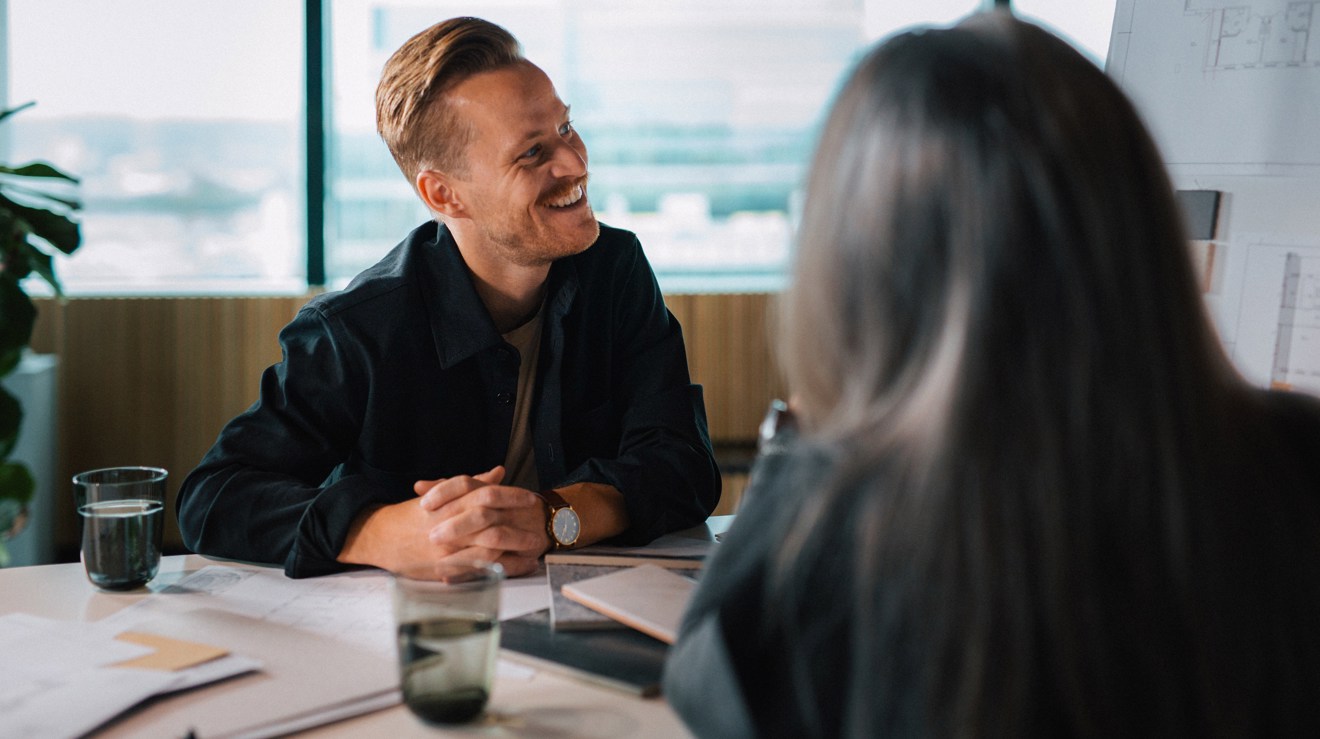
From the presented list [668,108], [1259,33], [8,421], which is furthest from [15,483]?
[668,108]

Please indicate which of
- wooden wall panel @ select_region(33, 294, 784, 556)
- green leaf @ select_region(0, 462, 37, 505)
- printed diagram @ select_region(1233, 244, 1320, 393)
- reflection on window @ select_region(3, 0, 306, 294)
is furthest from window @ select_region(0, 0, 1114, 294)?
green leaf @ select_region(0, 462, 37, 505)

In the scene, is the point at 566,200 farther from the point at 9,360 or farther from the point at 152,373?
the point at 152,373

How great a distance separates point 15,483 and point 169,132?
3138 mm

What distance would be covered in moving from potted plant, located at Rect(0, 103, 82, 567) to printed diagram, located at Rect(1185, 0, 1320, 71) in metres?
1.59

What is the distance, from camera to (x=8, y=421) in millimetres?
1032

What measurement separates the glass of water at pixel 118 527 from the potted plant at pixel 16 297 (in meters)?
0.17

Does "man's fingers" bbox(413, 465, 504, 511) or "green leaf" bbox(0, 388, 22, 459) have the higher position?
"green leaf" bbox(0, 388, 22, 459)

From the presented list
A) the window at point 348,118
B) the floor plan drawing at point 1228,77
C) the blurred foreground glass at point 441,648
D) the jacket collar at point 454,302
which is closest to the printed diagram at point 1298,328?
the floor plan drawing at point 1228,77

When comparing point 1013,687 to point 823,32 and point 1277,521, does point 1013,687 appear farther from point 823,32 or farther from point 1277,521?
point 823,32

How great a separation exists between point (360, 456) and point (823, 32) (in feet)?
9.73

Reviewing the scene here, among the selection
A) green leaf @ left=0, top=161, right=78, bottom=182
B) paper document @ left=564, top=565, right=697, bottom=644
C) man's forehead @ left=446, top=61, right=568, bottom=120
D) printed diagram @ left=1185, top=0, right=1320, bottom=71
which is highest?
printed diagram @ left=1185, top=0, right=1320, bottom=71

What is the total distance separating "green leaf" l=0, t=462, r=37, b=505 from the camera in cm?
101

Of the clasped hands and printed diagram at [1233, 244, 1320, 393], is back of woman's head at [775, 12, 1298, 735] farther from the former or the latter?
printed diagram at [1233, 244, 1320, 393]

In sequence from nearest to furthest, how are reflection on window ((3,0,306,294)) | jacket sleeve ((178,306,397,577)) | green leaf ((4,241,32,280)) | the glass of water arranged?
1. green leaf ((4,241,32,280))
2. the glass of water
3. jacket sleeve ((178,306,397,577))
4. reflection on window ((3,0,306,294))
